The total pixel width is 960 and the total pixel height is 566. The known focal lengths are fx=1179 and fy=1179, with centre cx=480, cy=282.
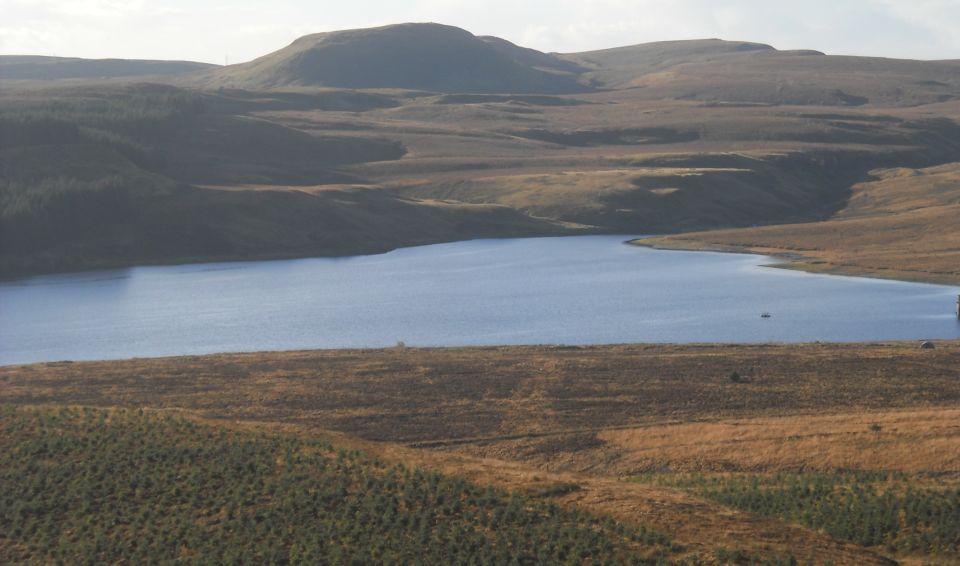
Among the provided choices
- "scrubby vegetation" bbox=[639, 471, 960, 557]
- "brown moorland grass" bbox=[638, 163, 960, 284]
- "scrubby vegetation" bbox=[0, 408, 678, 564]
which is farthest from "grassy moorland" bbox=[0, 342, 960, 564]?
"brown moorland grass" bbox=[638, 163, 960, 284]

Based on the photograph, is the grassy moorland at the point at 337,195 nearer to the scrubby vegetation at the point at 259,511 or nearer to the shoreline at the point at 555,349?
the shoreline at the point at 555,349

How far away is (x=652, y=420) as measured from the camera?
48.8 meters

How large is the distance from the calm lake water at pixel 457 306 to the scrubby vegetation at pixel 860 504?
3624cm

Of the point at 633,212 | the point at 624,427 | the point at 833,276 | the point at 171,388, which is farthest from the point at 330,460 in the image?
the point at 633,212

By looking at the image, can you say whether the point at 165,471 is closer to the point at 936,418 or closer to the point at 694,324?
the point at 936,418

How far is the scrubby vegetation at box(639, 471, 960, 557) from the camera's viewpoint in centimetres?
3222

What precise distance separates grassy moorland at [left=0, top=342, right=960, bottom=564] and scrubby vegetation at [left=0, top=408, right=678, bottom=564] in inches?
62.0

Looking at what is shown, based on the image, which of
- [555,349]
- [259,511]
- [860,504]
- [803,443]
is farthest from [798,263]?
[259,511]

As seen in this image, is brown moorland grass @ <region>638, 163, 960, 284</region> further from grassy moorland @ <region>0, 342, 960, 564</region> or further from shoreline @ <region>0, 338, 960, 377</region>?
grassy moorland @ <region>0, 342, 960, 564</region>

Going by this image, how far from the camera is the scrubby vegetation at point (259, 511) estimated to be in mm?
30812

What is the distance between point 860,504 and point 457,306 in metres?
58.7

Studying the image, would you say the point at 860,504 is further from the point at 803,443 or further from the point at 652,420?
the point at 652,420

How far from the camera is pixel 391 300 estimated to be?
317 ft

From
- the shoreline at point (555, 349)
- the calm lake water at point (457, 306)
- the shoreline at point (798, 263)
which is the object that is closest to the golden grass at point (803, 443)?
the shoreline at point (555, 349)
